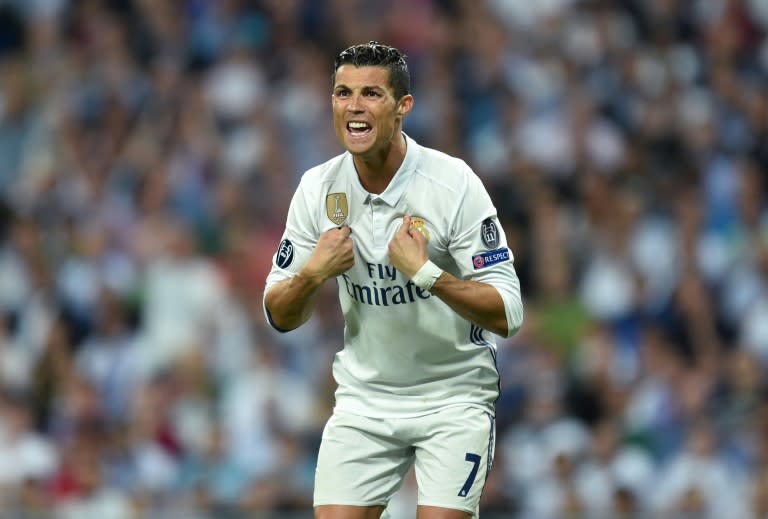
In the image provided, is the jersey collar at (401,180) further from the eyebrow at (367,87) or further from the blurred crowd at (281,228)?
the blurred crowd at (281,228)

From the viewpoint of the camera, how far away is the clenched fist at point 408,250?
544cm

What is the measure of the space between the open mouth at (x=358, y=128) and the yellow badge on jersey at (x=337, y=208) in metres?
0.33

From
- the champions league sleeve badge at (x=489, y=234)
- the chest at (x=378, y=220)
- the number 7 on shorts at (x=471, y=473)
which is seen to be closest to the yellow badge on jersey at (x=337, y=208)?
the chest at (x=378, y=220)

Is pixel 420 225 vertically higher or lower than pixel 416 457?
higher

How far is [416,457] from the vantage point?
5906 mm

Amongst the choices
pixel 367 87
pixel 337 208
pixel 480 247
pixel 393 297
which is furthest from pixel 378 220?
pixel 367 87

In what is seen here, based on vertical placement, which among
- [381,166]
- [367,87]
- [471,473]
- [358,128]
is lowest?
[471,473]

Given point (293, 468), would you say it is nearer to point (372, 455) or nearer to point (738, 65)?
point (372, 455)

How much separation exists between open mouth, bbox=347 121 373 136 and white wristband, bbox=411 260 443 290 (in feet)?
1.83

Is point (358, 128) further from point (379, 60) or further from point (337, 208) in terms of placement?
point (337, 208)

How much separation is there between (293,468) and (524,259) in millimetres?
2237

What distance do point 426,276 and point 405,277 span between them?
0.94 ft

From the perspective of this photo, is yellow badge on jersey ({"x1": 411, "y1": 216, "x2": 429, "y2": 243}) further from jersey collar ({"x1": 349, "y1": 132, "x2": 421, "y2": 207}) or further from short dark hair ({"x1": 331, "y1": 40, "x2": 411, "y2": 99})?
short dark hair ({"x1": 331, "y1": 40, "x2": 411, "y2": 99})

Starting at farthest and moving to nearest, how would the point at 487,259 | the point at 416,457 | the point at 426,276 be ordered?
the point at 416,457, the point at 487,259, the point at 426,276
